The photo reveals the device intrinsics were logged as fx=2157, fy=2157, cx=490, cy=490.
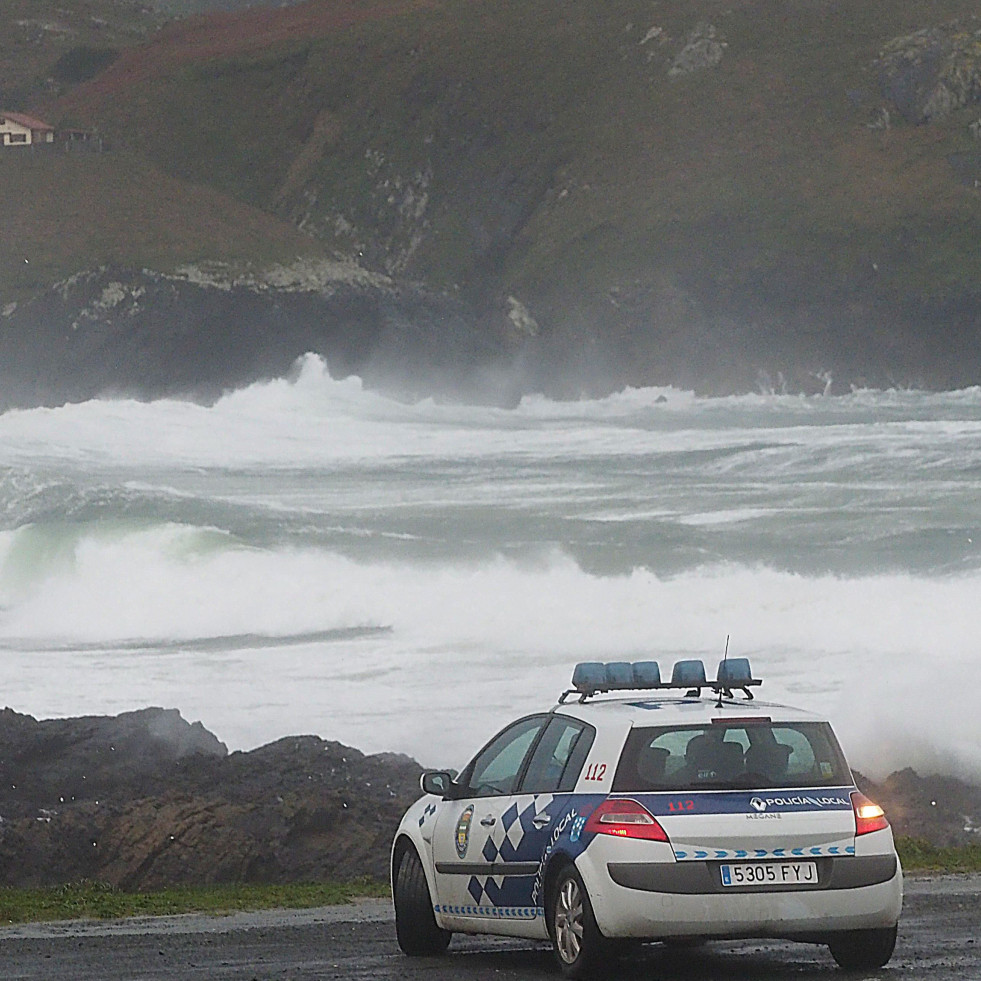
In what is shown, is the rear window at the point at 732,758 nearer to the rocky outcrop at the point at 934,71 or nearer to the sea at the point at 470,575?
the sea at the point at 470,575

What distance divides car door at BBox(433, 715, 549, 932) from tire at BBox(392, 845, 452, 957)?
0.50 ft

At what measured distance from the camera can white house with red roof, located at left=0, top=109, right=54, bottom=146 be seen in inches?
5655

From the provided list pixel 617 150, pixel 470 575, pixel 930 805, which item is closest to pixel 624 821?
pixel 930 805

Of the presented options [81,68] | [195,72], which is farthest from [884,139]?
[81,68]

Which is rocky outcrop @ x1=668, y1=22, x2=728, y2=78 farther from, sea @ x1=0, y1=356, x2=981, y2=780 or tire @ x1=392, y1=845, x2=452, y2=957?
tire @ x1=392, y1=845, x2=452, y2=957

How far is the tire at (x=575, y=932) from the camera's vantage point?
8367 millimetres

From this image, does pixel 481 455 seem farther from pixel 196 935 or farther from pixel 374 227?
pixel 374 227

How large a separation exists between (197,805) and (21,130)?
442 ft

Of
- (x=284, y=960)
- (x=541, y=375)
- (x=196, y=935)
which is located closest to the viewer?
(x=284, y=960)

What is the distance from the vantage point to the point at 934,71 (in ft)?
502

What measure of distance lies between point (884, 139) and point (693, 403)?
1933 inches

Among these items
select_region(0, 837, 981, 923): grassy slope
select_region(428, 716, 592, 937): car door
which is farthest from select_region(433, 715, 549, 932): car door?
select_region(0, 837, 981, 923): grassy slope

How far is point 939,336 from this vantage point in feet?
414

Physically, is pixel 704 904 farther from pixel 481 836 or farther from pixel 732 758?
pixel 481 836
